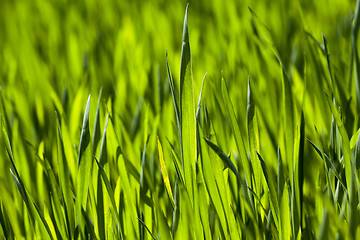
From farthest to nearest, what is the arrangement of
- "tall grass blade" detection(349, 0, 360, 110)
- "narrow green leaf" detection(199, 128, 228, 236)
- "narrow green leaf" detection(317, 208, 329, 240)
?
"tall grass blade" detection(349, 0, 360, 110), "narrow green leaf" detection(199, 128, 228, 236), "narrow green leaf" detection(317, 208, 329, 240)

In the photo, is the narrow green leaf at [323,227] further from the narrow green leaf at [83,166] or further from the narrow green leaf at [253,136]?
the narrow green leaf at [83,166]

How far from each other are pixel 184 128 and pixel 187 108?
0.02m

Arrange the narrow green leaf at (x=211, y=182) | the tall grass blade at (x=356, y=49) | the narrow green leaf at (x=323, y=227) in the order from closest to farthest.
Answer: the narrow green leaf at (x=323, y=227), the narrow green leaf at (x=211, y=182), the tall grass blade at (x=356, y=49)

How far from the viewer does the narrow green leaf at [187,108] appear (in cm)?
48

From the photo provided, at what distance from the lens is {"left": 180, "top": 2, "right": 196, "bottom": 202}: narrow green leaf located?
0.48 m

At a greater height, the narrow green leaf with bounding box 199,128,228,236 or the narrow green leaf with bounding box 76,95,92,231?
the narrow green leaf with bounding box 76,95,92,231

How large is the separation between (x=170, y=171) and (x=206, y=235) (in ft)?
0.74

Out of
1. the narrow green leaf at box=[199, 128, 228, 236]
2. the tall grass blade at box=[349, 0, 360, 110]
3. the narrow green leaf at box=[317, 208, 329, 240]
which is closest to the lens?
the narrow green leaf at box=[317, 208, 329, 240]

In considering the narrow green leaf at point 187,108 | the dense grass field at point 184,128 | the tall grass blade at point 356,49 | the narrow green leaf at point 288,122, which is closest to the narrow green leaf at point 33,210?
the dense grass field at point 184,128

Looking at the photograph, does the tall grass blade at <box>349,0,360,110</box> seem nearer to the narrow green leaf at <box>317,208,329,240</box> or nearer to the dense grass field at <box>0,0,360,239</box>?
the dense grass field at <box>0,0,360,239</box>

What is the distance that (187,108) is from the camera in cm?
48

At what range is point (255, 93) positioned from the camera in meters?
0.72

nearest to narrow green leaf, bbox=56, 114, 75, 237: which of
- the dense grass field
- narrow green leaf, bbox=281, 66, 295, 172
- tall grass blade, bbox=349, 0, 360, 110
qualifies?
the dense grass field

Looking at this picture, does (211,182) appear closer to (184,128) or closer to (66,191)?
(184,128)
